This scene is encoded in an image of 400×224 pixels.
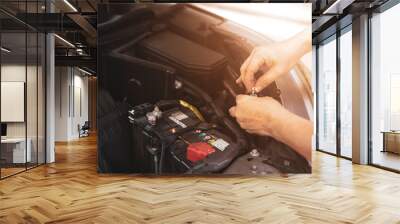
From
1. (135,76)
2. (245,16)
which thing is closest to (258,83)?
(245,16)

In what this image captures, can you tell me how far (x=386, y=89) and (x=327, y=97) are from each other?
3.03 meters

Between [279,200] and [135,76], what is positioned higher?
[135,76]

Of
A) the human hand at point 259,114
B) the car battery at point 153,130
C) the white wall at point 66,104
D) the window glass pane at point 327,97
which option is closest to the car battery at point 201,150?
the car battery at point 153,130

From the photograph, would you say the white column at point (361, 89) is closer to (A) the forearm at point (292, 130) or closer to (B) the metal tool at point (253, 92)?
(A) the forearm at point (292, 130)

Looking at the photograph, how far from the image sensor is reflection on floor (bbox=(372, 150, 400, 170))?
24.0 ft

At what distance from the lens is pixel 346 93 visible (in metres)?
8.96

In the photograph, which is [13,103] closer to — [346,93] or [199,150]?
[199,150]

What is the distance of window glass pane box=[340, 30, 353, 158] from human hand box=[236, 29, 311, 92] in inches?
114

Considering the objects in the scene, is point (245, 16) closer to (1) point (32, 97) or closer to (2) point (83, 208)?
(2) point (83, 208)

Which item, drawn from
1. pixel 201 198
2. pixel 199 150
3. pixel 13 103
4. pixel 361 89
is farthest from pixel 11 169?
pixel 361 89

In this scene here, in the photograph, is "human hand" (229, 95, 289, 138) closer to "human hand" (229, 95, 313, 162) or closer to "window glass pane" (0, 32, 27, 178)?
"human hand" (229, 95, 313, 162)

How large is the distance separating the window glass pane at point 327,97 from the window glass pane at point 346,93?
0.50 m

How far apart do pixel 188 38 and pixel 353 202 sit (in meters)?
3.67

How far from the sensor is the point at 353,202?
4434 mm
